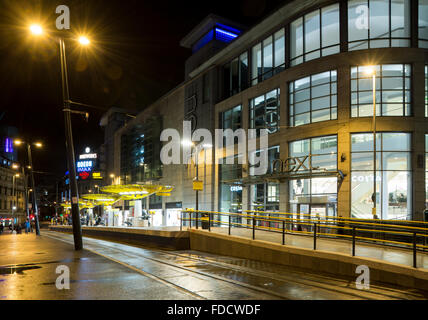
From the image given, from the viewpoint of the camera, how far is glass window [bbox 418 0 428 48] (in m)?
24.3

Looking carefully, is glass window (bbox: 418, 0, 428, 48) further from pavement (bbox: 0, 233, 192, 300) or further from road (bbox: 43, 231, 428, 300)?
pavement (bbox: 0, 233, 192, 300)

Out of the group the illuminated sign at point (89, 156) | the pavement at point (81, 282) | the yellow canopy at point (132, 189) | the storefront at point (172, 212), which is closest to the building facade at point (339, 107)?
the yellow canopy at point (132, 189)

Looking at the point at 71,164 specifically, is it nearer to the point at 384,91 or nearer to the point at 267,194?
the point at 267,194

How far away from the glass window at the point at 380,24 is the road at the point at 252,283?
738 inches

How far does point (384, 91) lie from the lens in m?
24.4

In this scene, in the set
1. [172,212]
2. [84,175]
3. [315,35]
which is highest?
[315,35]

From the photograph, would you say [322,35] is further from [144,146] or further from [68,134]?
[144,146]

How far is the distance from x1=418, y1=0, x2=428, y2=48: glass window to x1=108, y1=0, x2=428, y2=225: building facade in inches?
2.9

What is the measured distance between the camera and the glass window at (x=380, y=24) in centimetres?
2456

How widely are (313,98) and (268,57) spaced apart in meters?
7.51

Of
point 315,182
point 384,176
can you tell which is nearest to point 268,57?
point 315,182
